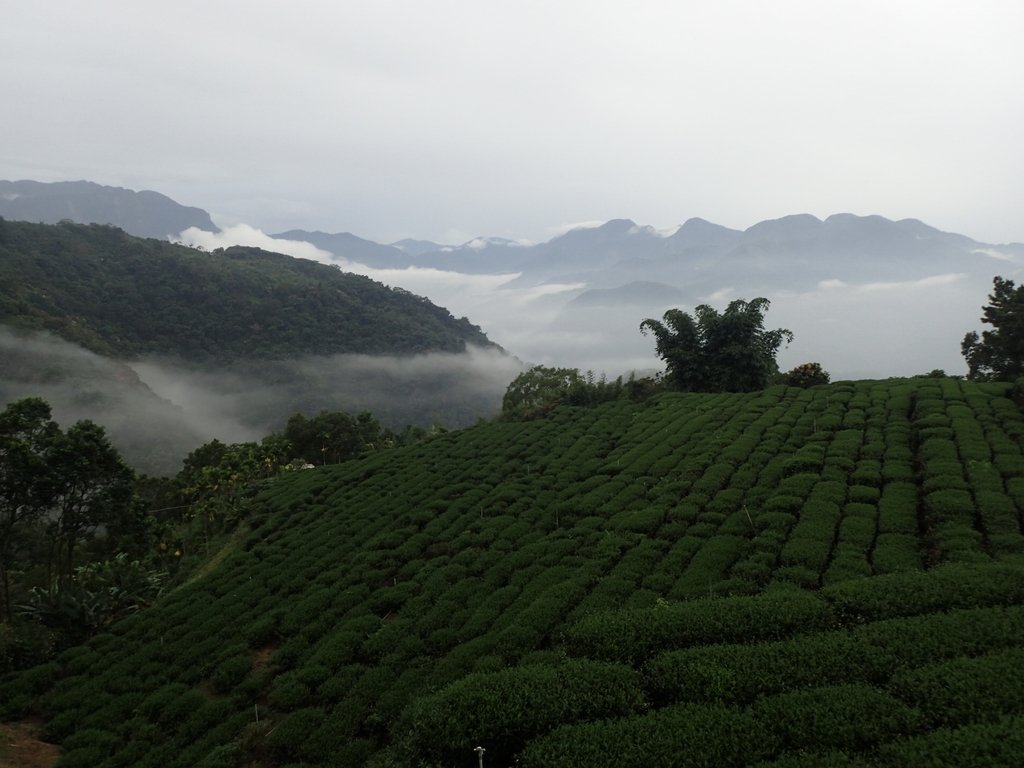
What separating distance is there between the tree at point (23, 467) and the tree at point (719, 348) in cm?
3369

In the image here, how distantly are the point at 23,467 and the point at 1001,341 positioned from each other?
48.3 metres

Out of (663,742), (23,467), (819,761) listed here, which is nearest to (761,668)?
(819,761)

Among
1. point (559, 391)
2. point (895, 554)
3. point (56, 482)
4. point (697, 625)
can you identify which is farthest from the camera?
point (559, 391)

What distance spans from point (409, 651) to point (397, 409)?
108424mm

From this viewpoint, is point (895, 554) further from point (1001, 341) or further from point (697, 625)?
point (1001, 341)

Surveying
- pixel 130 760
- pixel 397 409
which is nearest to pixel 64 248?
pixel 397 409

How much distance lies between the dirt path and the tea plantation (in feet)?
1.34

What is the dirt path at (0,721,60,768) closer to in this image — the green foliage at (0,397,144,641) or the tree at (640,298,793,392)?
the green foliage at (0,397,144,641)

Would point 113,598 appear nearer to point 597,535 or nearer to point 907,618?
point 597,535

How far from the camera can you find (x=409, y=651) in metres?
12.6

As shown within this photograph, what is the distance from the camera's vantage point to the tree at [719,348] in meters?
37.8

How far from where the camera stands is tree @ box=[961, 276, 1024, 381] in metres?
33.5

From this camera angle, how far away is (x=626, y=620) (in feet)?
35.4

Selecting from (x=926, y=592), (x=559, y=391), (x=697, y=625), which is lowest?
(x=697, y=625)
